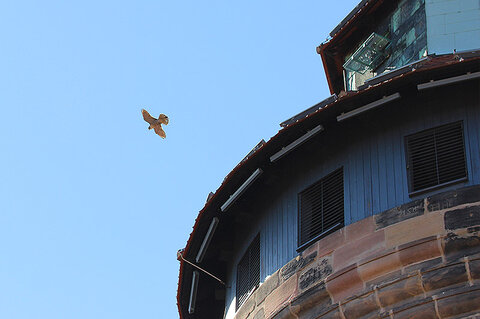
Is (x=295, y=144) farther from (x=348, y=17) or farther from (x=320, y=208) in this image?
(x=348, y=17)

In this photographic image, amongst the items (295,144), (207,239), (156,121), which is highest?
(156,121)

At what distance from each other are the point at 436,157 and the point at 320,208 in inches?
64.0

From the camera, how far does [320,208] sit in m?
14.4

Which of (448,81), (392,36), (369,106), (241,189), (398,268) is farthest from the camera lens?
(392,36)

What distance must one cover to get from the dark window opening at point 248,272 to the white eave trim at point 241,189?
58 cm

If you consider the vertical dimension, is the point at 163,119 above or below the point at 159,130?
above

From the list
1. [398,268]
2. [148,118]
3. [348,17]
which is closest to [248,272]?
[398,268]

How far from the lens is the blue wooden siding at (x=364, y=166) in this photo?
534 inches

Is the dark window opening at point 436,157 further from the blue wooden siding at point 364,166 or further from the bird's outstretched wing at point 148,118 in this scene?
the bird's outstretched wing at point 148,118

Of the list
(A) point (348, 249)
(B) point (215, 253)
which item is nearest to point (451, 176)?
(A) point (348, 249)

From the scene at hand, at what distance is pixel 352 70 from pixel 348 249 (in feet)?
21.2

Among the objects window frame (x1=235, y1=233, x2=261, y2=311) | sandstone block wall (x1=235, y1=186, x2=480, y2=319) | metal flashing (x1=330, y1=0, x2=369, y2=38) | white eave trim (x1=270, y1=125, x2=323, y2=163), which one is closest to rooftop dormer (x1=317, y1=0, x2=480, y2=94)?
metal flashing (x1=330, y1=0, x2=369, y2=38)

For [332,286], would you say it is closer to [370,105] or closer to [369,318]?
[369,318]

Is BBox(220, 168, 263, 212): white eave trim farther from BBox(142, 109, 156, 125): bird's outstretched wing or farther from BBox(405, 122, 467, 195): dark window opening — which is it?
BBox(142, 109, 156, 125): bird's outstretched wing
